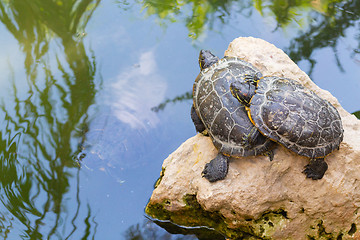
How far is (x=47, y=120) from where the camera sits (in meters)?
4.07

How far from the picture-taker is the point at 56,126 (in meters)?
4.02

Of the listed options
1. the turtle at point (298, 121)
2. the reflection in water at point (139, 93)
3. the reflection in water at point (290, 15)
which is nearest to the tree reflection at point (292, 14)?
the reflection in water at point (290, 15)

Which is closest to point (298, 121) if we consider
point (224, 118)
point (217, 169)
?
point (224, 118)

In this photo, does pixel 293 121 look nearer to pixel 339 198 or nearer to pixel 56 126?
pixel 339 198

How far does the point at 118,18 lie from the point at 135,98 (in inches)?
59.3

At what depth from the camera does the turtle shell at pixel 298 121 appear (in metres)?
2.78

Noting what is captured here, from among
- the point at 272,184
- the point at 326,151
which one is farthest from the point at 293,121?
the point at 272,184

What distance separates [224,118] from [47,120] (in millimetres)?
2079

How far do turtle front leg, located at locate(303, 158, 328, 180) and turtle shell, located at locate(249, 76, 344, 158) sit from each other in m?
0.08

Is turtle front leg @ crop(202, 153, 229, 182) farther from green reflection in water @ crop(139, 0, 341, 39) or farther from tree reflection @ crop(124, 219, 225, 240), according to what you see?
green reflection in water @ crop(139, 0, 341, 39)

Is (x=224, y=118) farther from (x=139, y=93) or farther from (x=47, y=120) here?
(x=47, y=120)

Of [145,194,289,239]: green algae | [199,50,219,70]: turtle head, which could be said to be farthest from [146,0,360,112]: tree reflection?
[145,194,289,239]: green algae

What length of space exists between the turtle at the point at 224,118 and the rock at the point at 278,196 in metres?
0.11

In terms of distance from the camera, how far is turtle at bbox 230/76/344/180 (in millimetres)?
2783
